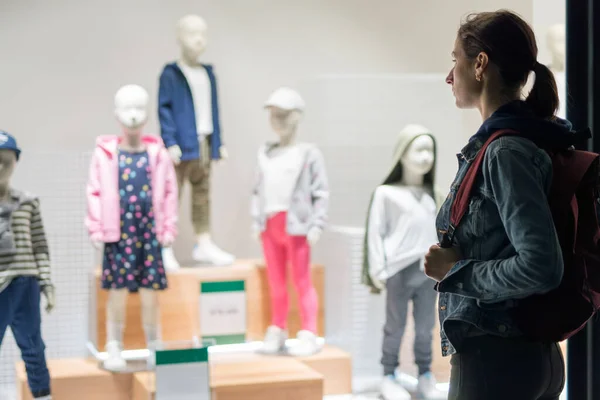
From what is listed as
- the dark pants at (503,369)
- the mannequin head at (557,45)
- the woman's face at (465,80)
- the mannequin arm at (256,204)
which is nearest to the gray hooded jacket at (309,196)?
the mannequin arm at (256,204)

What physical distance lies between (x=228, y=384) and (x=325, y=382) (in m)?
0.43

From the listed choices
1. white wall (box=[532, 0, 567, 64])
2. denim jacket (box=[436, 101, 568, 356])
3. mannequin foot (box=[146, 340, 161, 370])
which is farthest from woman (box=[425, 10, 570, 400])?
mannequin foot (box=[146, 340, 161, 370])

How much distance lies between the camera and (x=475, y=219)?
4.52 ft

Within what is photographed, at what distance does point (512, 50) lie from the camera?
1.40m

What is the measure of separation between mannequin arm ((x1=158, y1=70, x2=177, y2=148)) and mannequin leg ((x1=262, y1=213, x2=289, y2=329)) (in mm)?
529

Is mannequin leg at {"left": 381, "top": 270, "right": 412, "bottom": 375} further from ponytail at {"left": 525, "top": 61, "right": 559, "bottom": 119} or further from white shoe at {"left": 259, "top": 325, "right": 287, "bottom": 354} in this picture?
ponytail at {"left": 525, "top": 61, "right": 559, "bottom": 119}

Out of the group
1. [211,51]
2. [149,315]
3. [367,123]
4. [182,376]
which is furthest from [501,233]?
[211,51]

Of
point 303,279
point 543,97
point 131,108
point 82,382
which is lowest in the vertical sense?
point 82,382

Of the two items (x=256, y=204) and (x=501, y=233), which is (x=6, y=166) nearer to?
(x=256, y=204)

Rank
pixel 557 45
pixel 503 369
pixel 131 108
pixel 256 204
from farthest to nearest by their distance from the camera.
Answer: pixel 256 204 < pixel 131 108 < pixel 557 45 < pixel 503 369

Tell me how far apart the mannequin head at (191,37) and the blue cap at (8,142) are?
85cm

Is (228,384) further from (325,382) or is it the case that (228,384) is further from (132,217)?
(132,217)

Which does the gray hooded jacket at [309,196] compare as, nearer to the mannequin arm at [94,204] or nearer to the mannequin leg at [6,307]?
the mannequin arm at [94,204]

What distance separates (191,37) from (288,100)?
0.46 m
